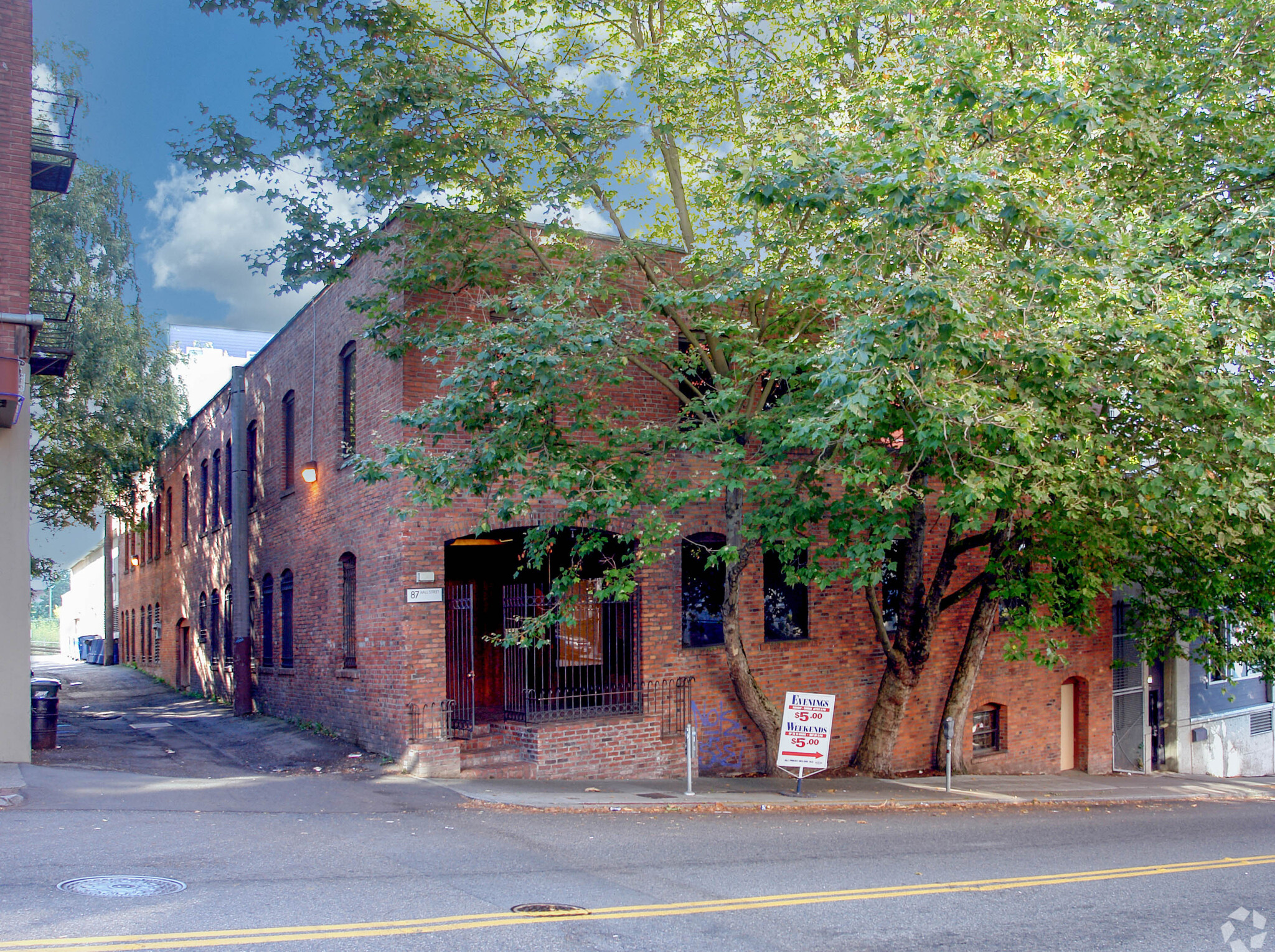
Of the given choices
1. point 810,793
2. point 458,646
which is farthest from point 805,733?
point 458,646

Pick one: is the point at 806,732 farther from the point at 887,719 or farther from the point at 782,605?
the point at 782,605

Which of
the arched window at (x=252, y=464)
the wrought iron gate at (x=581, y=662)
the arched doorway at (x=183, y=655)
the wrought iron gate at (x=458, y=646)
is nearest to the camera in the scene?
the wrought iron gate at (x=458, y=646)

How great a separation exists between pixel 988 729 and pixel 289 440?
1410 cm

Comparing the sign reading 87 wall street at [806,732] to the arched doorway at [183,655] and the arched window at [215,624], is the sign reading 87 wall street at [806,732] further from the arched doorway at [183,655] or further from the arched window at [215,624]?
the arched doorway at [183,655]

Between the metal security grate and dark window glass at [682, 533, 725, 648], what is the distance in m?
17.3

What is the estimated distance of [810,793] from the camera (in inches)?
555

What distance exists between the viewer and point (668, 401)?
1605 cm

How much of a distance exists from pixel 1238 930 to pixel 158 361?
81.5 feet

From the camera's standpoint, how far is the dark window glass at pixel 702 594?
52.2 ft

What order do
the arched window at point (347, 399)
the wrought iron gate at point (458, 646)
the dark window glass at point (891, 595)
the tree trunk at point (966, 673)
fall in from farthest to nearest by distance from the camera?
1. the dark window glass at point (891, 595)
2. the tree trunk at point (966, 673)
3. the arched window at point (347, 399)
4. the wrought iron gate at point (458, 646)

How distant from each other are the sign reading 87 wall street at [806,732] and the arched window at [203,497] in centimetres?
1710

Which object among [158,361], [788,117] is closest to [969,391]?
[788,117]

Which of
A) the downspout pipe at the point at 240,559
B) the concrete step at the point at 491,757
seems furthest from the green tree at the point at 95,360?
the concrete step at the point at 491,757

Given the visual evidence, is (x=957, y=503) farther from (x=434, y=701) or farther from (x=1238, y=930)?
(x=434, y=701)
